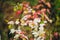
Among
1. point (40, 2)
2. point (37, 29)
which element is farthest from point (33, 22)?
point (40, 2)

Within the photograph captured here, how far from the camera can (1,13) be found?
1.94m

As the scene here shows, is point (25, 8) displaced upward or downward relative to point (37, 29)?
upward

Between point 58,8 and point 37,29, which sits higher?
point 58,8

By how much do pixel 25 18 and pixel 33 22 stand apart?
77mm

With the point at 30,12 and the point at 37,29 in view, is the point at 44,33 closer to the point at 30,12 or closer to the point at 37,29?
the point at 37,29

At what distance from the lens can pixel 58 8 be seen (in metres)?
1.87

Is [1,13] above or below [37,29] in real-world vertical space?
above

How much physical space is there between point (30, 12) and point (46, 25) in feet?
0.58

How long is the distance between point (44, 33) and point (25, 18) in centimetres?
21

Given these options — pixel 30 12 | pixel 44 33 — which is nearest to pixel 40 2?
pixel 30 12

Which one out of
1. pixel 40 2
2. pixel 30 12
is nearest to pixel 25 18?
pixel 30 12

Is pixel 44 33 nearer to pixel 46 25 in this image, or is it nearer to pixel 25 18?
pixel 46 25

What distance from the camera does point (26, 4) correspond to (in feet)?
6.26

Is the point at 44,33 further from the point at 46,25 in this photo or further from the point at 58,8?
the point at 58,8
